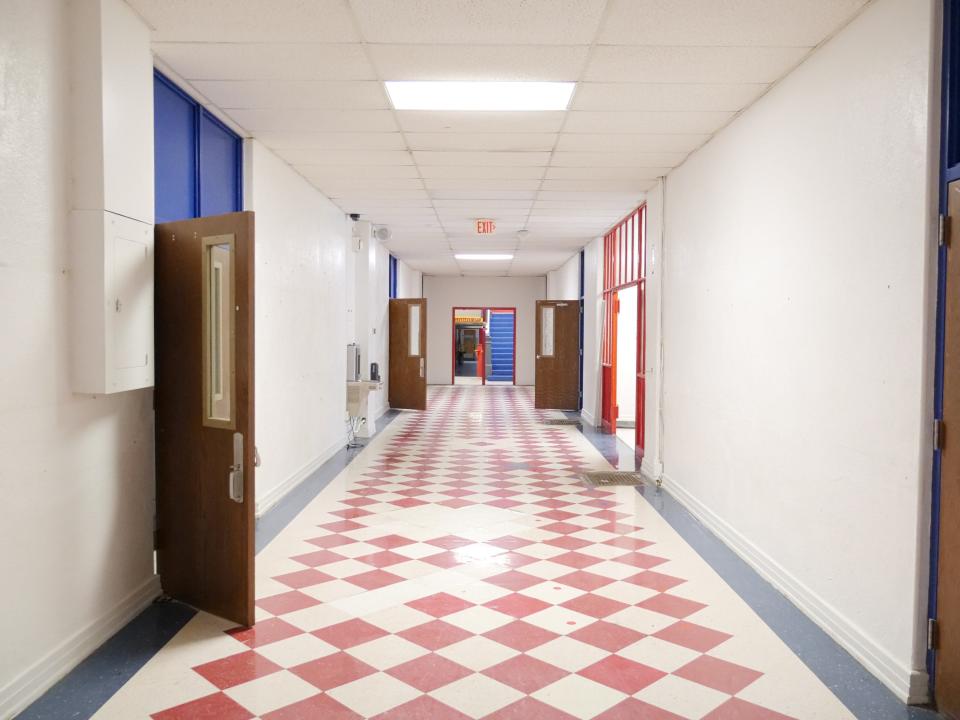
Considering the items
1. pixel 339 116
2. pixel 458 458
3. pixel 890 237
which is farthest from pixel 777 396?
pixel 458 458

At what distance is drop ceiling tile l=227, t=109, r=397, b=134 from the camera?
5008mm

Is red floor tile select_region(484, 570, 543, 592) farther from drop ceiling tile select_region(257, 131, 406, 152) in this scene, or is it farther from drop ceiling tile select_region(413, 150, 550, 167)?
drop ceiling tile select_region(413, 150, 550, 167)

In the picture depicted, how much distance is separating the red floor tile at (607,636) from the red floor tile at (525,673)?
340 millimetres

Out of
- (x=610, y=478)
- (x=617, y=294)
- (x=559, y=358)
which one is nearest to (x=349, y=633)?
(x=610, y=478)

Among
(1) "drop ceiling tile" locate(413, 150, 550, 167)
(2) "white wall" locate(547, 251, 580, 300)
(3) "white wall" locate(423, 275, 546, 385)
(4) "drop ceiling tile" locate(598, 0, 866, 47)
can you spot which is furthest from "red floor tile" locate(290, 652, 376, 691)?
(3) "white wall" locate(423, 275, 546, 385)

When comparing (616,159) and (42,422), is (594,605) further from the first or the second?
(616,159)

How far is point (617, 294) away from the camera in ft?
35.4

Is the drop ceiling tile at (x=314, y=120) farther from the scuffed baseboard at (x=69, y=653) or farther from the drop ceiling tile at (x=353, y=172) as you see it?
the scuffed baseboard at (x=69, y=653)

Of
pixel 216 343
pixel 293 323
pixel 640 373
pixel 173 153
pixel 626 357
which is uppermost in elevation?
pixel 173 153

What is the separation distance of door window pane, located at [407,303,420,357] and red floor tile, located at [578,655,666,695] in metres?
10.2

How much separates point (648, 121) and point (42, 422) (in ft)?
13.6

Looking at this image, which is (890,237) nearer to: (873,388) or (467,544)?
(873,388)

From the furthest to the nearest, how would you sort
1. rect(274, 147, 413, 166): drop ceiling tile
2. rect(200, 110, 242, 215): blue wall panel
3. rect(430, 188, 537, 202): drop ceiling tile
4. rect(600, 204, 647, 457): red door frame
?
rect(600, 204, 647, 457): red door frame → rect(430, 188, 537, 202): drop ceiling tile → rect(274, 147, 413, 166): drop ceiling tile → rect(200, 110, 242, 215): blue wall panel

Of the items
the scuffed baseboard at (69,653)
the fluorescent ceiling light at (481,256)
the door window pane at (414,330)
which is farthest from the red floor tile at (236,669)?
the fluorescent ceiling light at (481,256)
